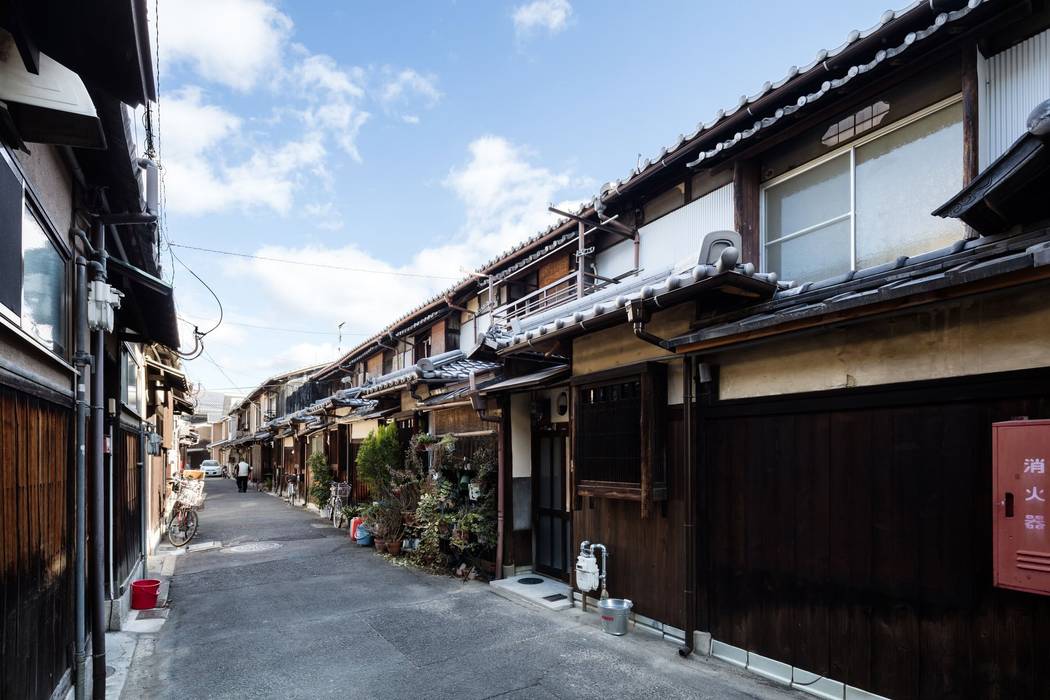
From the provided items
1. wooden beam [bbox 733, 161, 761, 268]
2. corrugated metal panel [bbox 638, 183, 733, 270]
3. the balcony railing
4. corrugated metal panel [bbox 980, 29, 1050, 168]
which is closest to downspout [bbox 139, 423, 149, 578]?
the balcony railing

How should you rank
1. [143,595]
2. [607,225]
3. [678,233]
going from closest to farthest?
1. [143,595]
2. [678,233]
3. [607,225]

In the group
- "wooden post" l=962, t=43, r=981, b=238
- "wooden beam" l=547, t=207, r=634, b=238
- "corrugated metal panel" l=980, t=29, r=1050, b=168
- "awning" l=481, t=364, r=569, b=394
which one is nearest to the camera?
"corrugated metal panel" l=980, t=29, r=1050, b=168

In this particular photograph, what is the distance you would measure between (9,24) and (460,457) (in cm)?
1054

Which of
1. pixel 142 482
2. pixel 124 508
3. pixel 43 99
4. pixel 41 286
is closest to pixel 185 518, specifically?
pixel 142 482

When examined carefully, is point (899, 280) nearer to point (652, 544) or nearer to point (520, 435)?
point (652, 544)

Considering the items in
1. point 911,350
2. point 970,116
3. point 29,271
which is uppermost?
point 970,116

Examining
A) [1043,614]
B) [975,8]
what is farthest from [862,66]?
[1043,614]

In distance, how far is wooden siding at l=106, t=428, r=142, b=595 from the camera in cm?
822

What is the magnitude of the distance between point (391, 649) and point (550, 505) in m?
4.24

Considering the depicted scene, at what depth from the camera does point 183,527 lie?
1572 centimetres

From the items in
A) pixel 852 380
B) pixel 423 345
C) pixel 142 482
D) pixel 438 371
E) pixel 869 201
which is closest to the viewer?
pixel 852 380

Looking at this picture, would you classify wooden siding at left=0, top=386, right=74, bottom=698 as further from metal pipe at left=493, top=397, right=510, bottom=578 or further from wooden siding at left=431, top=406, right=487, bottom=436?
wooden siding at left=431, top=406, right=487, bottom=436

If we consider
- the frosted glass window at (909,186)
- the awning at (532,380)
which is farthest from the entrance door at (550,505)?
the frosted glass window at (909,186)

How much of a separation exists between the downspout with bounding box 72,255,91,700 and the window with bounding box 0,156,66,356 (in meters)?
0.16
